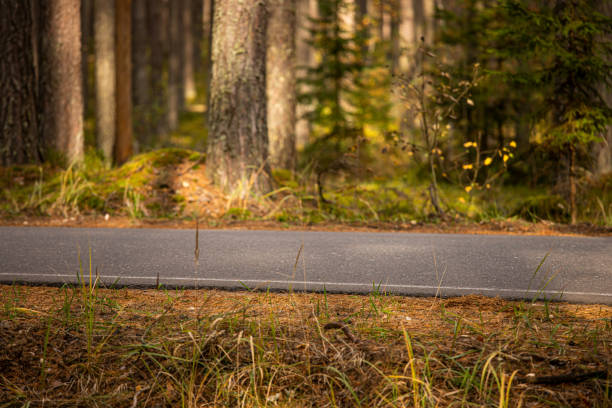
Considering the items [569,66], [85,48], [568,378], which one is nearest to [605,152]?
[569,66]

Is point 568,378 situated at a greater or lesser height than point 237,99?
lesser

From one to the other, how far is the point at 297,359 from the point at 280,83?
10912mm

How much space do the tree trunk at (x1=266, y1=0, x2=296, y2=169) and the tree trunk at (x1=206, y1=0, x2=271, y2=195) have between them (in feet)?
12.0

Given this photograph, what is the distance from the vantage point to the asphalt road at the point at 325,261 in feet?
15.9

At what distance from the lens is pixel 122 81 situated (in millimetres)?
15352

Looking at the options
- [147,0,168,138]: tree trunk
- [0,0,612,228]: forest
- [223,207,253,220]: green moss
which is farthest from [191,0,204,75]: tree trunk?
[223,207,253,220]: green moss

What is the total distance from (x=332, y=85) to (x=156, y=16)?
17815 millimetres

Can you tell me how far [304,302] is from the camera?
428 centimetres

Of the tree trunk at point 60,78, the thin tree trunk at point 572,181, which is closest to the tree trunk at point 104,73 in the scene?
the tree trunk at point 60,78

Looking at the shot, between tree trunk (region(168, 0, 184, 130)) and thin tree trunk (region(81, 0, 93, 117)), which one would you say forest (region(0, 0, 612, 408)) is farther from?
tree trunk (region(168, 0, 184, 130))

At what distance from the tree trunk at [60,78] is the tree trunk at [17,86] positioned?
76 centimetres

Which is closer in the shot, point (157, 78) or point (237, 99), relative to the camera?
point (237, 99)

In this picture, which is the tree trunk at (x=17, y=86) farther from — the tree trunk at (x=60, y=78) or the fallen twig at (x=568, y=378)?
the fallen twig at (x=568, y=378)

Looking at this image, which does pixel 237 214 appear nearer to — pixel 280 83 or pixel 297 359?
pixel 280 83
